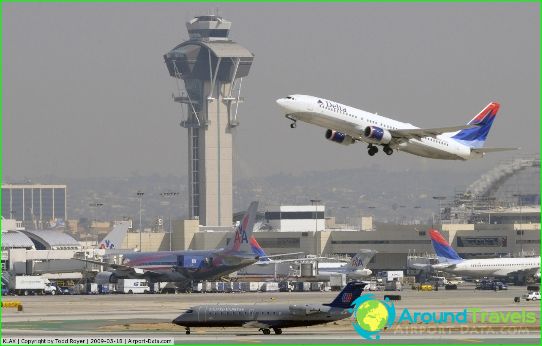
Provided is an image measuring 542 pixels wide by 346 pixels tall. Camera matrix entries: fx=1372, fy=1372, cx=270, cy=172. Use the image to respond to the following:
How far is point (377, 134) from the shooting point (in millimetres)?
125188

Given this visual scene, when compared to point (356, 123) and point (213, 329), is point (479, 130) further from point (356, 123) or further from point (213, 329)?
point (213, 329)

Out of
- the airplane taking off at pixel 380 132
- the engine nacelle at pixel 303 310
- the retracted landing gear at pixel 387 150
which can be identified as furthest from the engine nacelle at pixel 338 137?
the engine nacelle at pixel 303 310

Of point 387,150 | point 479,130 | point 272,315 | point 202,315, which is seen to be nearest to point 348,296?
point 272,315

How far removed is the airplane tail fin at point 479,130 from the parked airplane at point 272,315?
3369 centimetres

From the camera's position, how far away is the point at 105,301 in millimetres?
164375

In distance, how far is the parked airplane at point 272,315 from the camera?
106 metres

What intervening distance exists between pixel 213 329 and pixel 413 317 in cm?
1873

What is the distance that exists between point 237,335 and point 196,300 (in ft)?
203

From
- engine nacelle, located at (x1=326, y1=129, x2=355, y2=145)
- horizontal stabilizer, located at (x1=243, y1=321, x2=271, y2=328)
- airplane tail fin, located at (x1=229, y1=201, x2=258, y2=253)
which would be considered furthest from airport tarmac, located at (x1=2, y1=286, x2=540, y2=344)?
engine nacelle, located at (x1=326, y1=129, x2=355, y2=145)

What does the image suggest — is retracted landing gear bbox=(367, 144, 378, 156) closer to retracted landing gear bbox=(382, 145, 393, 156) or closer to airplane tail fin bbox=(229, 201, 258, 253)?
retracted landing gear bbox=(382, 145, 393, 156)

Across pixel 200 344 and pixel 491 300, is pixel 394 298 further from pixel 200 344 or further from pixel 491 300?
pixel 200 344

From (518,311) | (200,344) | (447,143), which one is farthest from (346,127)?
(200,344)

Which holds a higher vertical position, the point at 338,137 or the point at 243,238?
the point at 338,137

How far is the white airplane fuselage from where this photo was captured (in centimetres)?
12062
